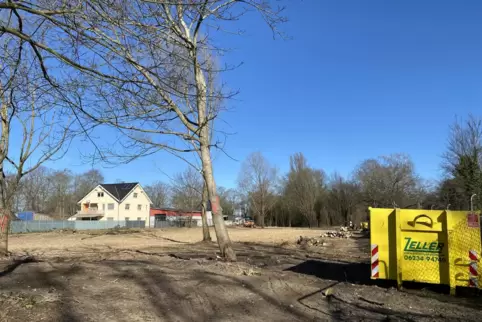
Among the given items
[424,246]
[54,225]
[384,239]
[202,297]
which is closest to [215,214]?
[384,239]

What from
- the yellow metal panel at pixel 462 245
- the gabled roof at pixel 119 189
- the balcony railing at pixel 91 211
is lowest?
the balcony railing at pixel 91 211

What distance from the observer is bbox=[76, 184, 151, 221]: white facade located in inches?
3359

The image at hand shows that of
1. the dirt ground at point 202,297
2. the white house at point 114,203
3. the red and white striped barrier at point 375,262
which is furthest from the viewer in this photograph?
the white house at point 114,203

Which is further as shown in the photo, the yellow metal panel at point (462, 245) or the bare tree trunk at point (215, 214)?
the bare tree trunk at point (215, 214)

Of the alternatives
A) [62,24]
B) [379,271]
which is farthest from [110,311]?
[379,271]

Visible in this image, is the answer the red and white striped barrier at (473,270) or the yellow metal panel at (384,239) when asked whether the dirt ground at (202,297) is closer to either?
the red and white striped barrier at (473,270)

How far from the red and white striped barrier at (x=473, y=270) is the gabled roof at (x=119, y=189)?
268 feet

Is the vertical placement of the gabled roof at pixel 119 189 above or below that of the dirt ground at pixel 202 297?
above

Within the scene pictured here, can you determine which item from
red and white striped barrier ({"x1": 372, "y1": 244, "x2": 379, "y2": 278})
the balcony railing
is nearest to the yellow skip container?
red and white striped barrier ({"x1": 372, "y1": 244, "x2": 379, "y2": 278})

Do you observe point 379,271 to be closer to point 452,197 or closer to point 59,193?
point 452,197

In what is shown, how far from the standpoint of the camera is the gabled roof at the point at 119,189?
281 feet

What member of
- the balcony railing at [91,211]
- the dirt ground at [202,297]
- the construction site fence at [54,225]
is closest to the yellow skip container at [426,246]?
the dirt ground at [202,297]

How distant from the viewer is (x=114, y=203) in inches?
3361

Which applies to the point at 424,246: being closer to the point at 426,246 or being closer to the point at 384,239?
the point at 426,246
